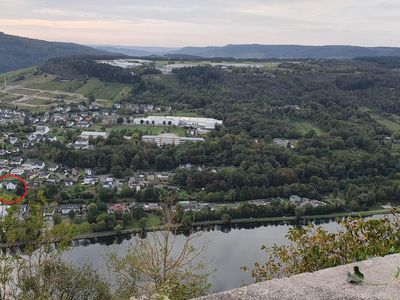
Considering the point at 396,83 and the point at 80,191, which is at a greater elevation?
the point at 396,83

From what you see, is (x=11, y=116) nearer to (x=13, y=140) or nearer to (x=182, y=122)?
(x=13, y=140)

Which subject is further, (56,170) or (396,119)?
(396,119)

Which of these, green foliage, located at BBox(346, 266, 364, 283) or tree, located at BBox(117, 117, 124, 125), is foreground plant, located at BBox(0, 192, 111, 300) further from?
tree, located at BBox(117, 117, 124, 125)

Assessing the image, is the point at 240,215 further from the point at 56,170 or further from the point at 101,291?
the point at 101,291

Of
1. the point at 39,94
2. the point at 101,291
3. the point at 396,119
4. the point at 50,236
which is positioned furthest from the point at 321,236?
the point at 39,94

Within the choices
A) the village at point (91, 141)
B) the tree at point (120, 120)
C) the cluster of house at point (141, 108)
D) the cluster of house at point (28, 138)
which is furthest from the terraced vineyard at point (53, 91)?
the cluster of house at point (28, 138)

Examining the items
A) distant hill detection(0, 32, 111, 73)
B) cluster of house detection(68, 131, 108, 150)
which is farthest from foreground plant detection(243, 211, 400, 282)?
distant hill detection(0, 32, 111, 73)
